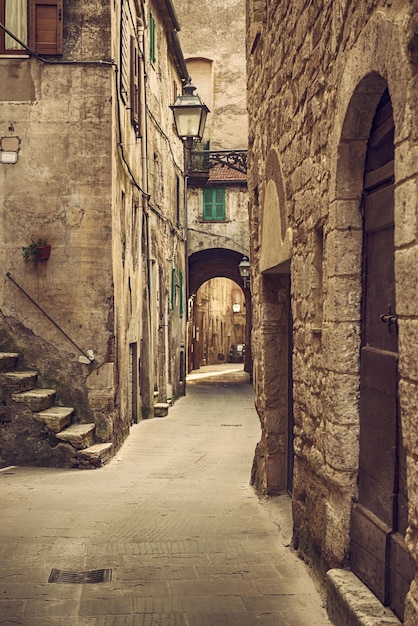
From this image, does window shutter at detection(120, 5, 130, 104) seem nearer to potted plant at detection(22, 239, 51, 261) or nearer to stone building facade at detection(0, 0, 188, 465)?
stone building facade at detection(0, 0, 188, 465)

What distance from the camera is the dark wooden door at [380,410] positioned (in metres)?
3.70

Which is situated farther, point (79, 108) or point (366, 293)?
point (79, 108)

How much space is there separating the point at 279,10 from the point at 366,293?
2.97 meters

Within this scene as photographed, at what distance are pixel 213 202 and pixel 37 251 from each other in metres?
16.0

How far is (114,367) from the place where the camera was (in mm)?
10930

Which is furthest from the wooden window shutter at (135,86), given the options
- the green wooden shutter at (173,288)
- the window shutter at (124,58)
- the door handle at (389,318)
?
the door handle at (389,318)

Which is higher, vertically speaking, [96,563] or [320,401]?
[320,401]

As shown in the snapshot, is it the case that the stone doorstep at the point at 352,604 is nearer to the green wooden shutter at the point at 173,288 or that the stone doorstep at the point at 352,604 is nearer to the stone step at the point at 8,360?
the stone step at the point at 8,360

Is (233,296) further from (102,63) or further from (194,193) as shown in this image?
(102,63)

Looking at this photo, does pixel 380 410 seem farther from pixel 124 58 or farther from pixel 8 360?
pixel 124 58

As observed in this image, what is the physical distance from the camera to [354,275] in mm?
4379

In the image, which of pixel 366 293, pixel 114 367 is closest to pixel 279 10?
pixel 366 293

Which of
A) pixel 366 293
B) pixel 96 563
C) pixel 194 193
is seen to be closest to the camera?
pixel 366 293

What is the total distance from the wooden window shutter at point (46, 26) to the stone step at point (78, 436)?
4952 mm
